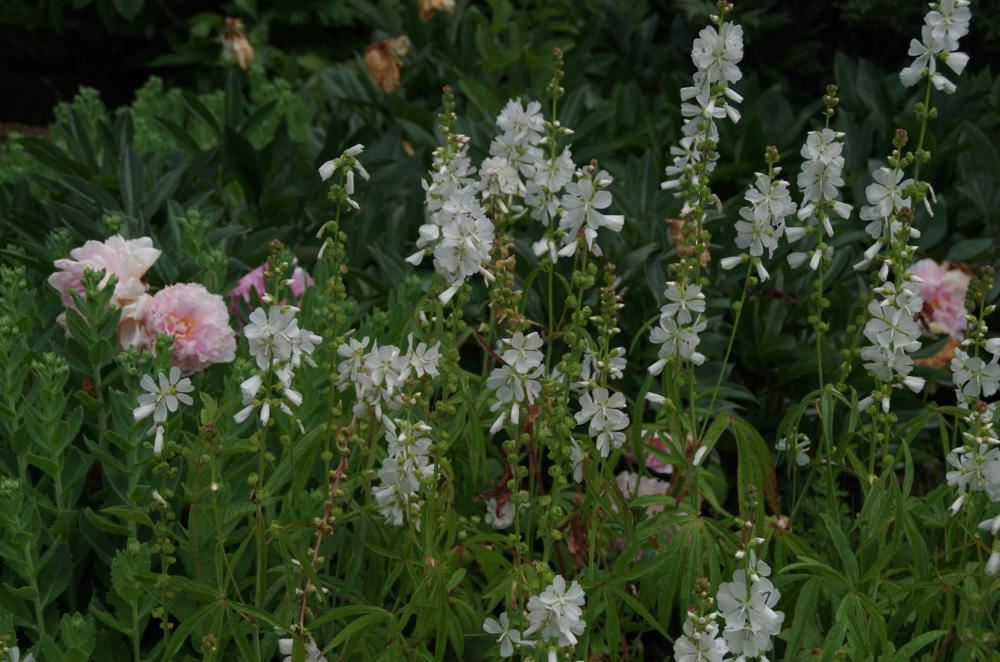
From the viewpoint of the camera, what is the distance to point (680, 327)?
190 centimetres

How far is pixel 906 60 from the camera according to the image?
4.85m

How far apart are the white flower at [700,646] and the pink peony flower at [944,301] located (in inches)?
72.5

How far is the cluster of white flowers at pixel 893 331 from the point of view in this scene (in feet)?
6.07

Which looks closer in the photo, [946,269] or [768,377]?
[768,377]

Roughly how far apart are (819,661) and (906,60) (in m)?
3.57

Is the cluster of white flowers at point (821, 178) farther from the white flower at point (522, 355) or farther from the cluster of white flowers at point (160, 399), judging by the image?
the cluster of white flowers at point (160, 399)

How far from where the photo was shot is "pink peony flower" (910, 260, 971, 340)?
10.4ft

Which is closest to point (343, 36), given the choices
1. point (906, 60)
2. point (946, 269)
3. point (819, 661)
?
point (906, 60)

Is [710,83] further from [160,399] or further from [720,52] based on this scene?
[160,399]

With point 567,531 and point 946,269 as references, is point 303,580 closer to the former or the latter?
point 567,531

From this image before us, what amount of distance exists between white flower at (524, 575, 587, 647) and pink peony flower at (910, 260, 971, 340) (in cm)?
191

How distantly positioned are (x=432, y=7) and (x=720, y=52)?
3.00 m

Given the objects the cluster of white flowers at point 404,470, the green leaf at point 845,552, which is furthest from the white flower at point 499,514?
the green leaf at point 845,552

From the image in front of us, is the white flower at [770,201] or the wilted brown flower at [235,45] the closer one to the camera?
the white flower at [770,201]
